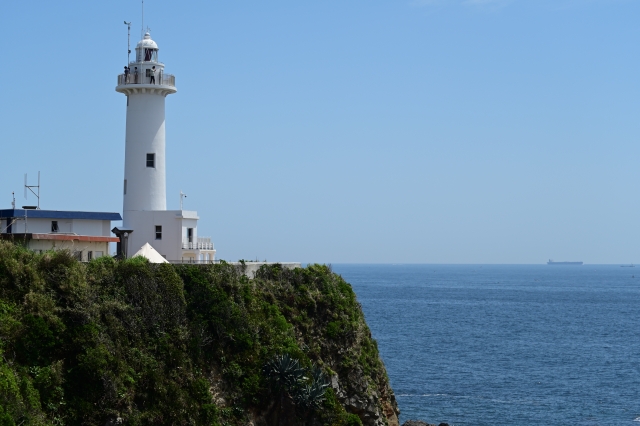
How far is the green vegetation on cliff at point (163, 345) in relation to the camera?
85.4 feet

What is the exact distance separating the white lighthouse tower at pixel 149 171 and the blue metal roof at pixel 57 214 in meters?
3.23

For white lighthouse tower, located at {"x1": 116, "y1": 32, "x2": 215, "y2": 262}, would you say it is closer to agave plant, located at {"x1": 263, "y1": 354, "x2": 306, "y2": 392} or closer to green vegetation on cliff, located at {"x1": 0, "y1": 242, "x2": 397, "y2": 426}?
green vegetation on cliff, located at {"x1": 0, "y1": 242, "x2": 397, "y2": 426}

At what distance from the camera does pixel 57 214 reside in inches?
1403

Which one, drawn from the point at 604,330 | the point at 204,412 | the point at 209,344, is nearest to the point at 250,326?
the point at 209,344

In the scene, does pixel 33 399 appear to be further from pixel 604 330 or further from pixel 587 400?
pixel 604 330

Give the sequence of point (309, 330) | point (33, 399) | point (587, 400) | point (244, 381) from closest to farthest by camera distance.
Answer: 1. point (33, 399)
2. point (244, 381)
3. point (309, 330)
4. point (587, 400)

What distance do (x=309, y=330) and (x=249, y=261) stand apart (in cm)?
382

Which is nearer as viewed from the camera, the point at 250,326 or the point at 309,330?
the point at 250,326

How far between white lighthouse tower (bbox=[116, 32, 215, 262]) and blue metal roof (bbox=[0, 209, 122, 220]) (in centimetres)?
323

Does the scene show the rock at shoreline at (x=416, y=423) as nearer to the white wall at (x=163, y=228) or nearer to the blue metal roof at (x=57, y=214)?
the white wall at (x=163, y=228)

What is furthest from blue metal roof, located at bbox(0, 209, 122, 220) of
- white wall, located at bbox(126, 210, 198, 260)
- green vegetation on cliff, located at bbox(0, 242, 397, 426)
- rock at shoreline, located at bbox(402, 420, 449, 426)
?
rock at shoreline, located at bbox(402, 420, 449, 426)

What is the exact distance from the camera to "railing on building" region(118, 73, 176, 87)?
1577 inches

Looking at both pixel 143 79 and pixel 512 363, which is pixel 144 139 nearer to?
pixel 143 79

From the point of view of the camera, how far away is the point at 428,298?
138 m
